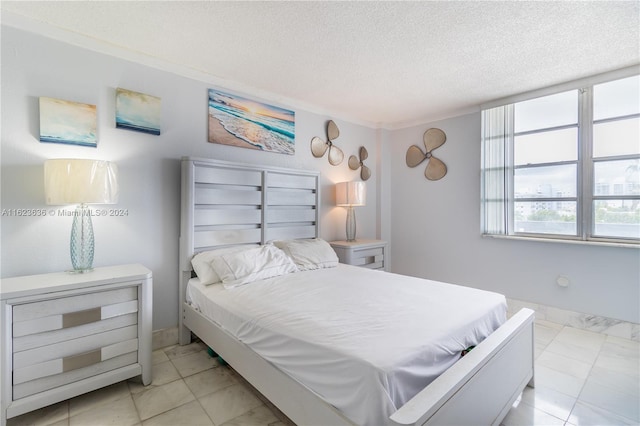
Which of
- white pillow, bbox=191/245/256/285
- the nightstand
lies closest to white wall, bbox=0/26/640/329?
white pillow, bbox=191/245/256/285

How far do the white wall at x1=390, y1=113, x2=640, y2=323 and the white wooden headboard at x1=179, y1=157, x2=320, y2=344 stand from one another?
5.18 feet

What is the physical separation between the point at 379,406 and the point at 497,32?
2.45m

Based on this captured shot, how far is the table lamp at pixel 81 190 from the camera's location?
177 cm

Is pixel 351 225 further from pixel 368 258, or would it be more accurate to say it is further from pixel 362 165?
pixel 362 165

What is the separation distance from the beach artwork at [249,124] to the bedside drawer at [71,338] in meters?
1.63

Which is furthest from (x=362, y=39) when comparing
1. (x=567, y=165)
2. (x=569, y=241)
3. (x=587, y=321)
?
(x=587, y=321)

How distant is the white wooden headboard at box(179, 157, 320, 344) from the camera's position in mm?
2434

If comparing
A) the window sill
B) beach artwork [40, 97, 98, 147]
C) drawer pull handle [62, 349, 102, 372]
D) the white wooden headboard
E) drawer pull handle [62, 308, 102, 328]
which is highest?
beach artwork [40, 97, 98, 147]

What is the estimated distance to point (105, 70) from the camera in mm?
2199

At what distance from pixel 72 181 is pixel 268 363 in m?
1.62

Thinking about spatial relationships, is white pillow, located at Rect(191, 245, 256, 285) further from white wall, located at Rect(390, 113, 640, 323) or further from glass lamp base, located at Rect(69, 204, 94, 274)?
white wall, located at Rect(390, 113, 640, 323)

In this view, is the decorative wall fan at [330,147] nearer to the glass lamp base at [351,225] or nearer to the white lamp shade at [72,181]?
the glass lamp base at [351,225]

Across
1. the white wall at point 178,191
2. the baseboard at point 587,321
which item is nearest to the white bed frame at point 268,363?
the white wall at point 178,191

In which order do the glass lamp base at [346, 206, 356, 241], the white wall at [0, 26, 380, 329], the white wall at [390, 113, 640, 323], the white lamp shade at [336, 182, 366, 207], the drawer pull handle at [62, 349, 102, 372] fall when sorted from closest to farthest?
1. the drawer pull handle at [62, 349, 102, 372]
2. the white wall at [0, 26, 380, 329]
3. the white wall at [390, 113, 640, 323]
4. the white lamp shade at [336, 182, 366, 207]
5. the glass lamp base at [346, 206, 356, 241]
